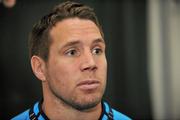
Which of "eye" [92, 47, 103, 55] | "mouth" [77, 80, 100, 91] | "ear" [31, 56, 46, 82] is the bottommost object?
"mouth" [77, 80, 100, 91]

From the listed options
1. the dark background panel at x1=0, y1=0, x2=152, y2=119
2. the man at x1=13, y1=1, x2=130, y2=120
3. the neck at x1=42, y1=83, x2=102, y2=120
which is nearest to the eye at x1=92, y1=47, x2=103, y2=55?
the man at x1=13, y1=1, x2=130, y2=120

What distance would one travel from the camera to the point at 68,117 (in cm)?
111

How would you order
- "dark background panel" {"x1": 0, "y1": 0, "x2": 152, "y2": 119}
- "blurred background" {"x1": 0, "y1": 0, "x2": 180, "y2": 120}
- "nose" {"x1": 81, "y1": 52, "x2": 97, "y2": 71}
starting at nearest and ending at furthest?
1. "nose" {"x1": 81, "y1": 52, "x2": 97, "y2": 71}
2. "dark background panel" {"x1": 0, "y1": 0, "x2": 152, "y2": 119}
3. "blurred background" {"x1": 0, "y1": 0, "x2": 180, "y2": 120}

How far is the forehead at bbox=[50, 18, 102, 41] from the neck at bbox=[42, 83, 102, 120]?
0.17 metres

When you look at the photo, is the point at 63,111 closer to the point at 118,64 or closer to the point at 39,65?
the point at 39,65

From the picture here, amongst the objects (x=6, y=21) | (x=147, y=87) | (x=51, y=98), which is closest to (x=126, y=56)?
(x=147, y=87)

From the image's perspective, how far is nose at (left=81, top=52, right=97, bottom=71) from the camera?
3.42ft

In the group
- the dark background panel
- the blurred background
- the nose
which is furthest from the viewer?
the blurred background

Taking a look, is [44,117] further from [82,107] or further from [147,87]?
[147,87]

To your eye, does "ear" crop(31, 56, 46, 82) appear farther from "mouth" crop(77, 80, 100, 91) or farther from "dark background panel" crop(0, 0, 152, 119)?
"dark background panel" crop(0, 0, 152, 119)

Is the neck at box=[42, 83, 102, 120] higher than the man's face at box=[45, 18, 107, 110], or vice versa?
the man's face at box=[45, 18, 107, 110]

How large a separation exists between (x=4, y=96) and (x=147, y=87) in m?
0.90

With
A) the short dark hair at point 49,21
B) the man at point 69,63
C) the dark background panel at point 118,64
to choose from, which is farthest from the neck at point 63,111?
the dark background panel at point 118,64

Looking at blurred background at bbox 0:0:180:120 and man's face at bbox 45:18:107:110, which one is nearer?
man's face at bbox 45:18:107:110
